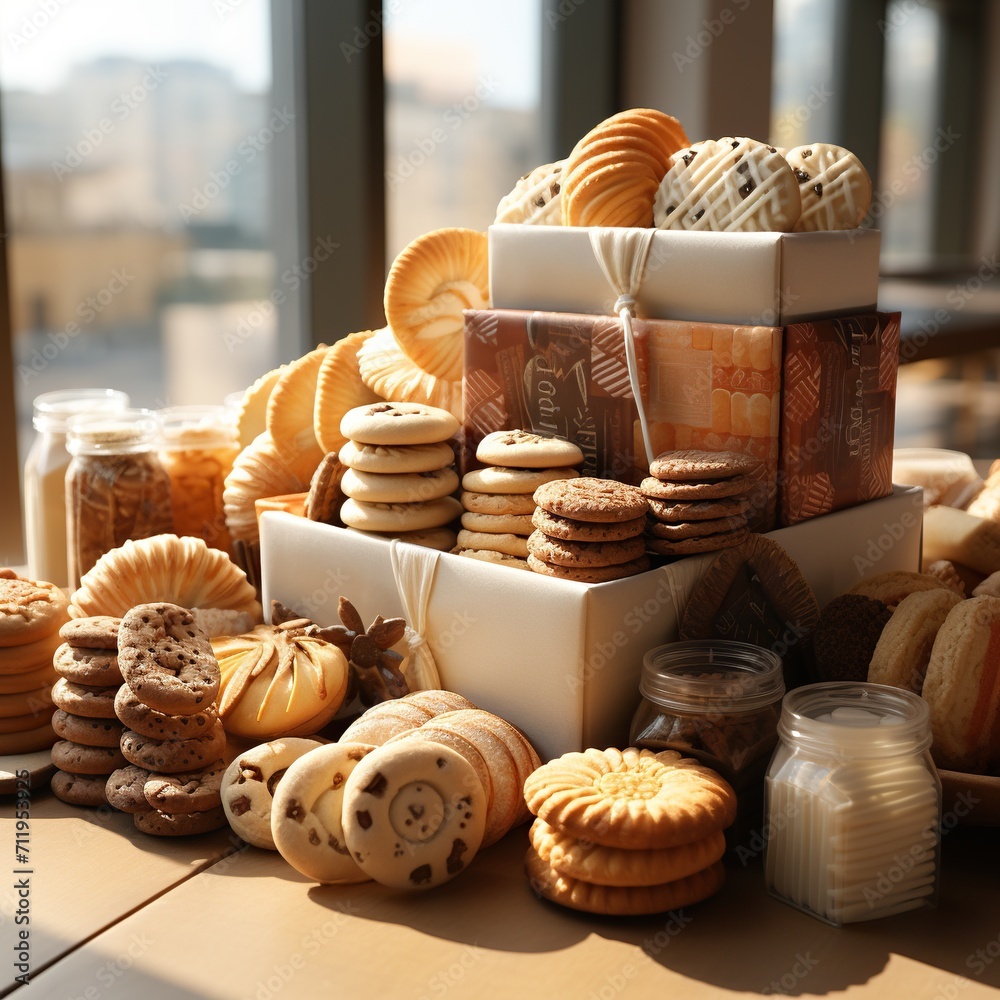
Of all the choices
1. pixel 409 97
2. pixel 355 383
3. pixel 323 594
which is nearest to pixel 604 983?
pixel 323 594

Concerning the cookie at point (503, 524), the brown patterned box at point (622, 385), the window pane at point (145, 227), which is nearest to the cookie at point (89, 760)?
the cookie at point (503, 524)

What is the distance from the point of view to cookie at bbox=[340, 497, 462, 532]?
3.65 feet

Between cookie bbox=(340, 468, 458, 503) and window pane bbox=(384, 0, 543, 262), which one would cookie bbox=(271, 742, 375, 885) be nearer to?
cookie bbox=(340, 468, 458, 503)

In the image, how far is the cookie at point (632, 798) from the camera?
2.58 ft

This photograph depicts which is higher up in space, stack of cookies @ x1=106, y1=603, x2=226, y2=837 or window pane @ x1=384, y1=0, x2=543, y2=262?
window pane @ x1=384, y1=0, x2=543, y2=262

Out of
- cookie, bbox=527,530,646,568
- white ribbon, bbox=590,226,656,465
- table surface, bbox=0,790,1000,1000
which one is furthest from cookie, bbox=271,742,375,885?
white ribbon, bbox=590,226,656,465

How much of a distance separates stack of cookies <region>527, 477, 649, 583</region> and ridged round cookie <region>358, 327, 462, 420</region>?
12.7 inches

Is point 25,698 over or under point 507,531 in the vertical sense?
under

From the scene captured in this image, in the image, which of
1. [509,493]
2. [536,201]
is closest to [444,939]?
[509,493]

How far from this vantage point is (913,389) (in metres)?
5.91

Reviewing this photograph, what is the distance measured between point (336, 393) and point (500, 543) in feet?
1.17

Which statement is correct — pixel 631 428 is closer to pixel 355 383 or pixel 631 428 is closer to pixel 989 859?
pixel 355 383

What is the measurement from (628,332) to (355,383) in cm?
37

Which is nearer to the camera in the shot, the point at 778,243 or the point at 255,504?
the point at 778,243
